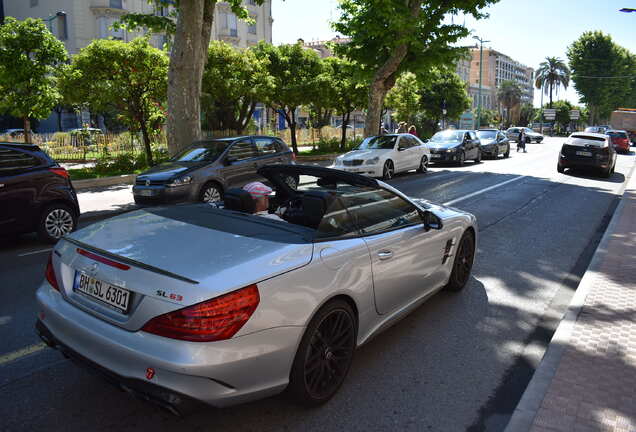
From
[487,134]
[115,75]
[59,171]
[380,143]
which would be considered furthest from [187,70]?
[487,134]

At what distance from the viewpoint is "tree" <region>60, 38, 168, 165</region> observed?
57.5ft

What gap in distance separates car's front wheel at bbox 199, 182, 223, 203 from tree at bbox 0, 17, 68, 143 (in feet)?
32.9

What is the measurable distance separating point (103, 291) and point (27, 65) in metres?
17.0

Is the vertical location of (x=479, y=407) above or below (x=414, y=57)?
below

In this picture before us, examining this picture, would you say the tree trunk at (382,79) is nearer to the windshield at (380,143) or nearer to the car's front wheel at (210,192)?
the windshield at (380,143)

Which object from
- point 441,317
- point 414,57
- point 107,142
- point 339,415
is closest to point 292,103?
point 414,57

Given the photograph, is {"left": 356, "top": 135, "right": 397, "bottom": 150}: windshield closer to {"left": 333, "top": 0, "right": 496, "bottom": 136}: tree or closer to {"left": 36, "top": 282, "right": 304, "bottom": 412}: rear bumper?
{"left": 333, "top": 0, "right": 496, "bottom": 136}: tree

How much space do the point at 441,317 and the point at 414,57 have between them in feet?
68.9

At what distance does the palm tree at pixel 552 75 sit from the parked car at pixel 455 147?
261 feet

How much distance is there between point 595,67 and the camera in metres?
73.9

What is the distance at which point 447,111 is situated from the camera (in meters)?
47.5

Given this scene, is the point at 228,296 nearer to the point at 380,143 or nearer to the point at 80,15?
the point at 380,143

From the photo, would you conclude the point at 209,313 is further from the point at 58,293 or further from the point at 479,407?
the point at 479,407

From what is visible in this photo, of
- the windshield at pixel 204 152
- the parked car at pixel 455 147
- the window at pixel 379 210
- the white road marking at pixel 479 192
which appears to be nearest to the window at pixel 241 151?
the windshield at pixel 204 152
